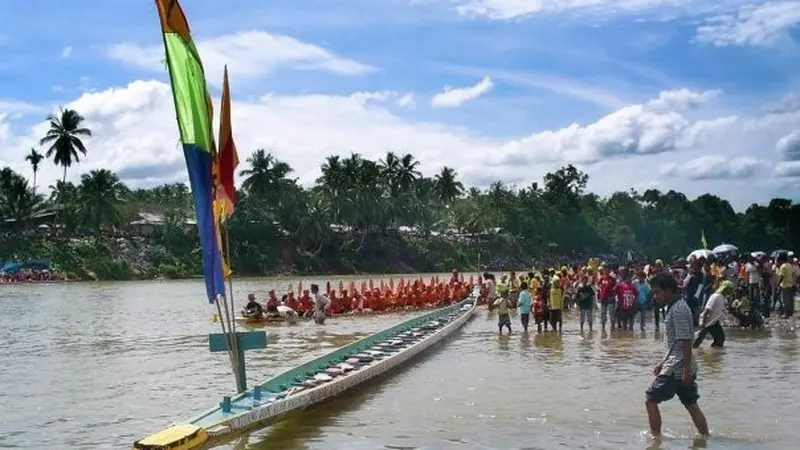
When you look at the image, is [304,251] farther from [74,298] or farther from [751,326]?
[751,326]

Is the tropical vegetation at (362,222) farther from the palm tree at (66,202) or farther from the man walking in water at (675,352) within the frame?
the man walking in water at (675,352)

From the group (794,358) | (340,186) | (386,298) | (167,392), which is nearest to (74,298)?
(386,298)

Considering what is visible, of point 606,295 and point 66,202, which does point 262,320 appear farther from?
point 66,202

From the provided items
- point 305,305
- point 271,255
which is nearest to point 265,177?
point 271,255

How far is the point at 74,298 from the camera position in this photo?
44406 mm

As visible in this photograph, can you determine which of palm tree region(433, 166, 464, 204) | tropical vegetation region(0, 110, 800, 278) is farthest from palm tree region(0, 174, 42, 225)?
palm tree region(433, 166, 464, 204)

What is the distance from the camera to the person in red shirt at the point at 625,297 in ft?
67.8

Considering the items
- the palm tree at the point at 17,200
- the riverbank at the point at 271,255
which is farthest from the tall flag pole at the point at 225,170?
the palm tree at the point at 17,200

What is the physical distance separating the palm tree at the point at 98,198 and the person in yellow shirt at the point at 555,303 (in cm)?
6275

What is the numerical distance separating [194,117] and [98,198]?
73.6 meters

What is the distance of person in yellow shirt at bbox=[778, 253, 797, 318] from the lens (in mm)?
21148

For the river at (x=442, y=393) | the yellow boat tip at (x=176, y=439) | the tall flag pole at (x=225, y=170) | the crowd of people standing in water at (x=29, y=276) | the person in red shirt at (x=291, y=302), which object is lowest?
the river at (x=442, y=393)

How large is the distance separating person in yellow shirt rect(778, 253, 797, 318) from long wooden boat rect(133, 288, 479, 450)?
339 inches

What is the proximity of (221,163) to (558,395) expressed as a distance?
224 inches
